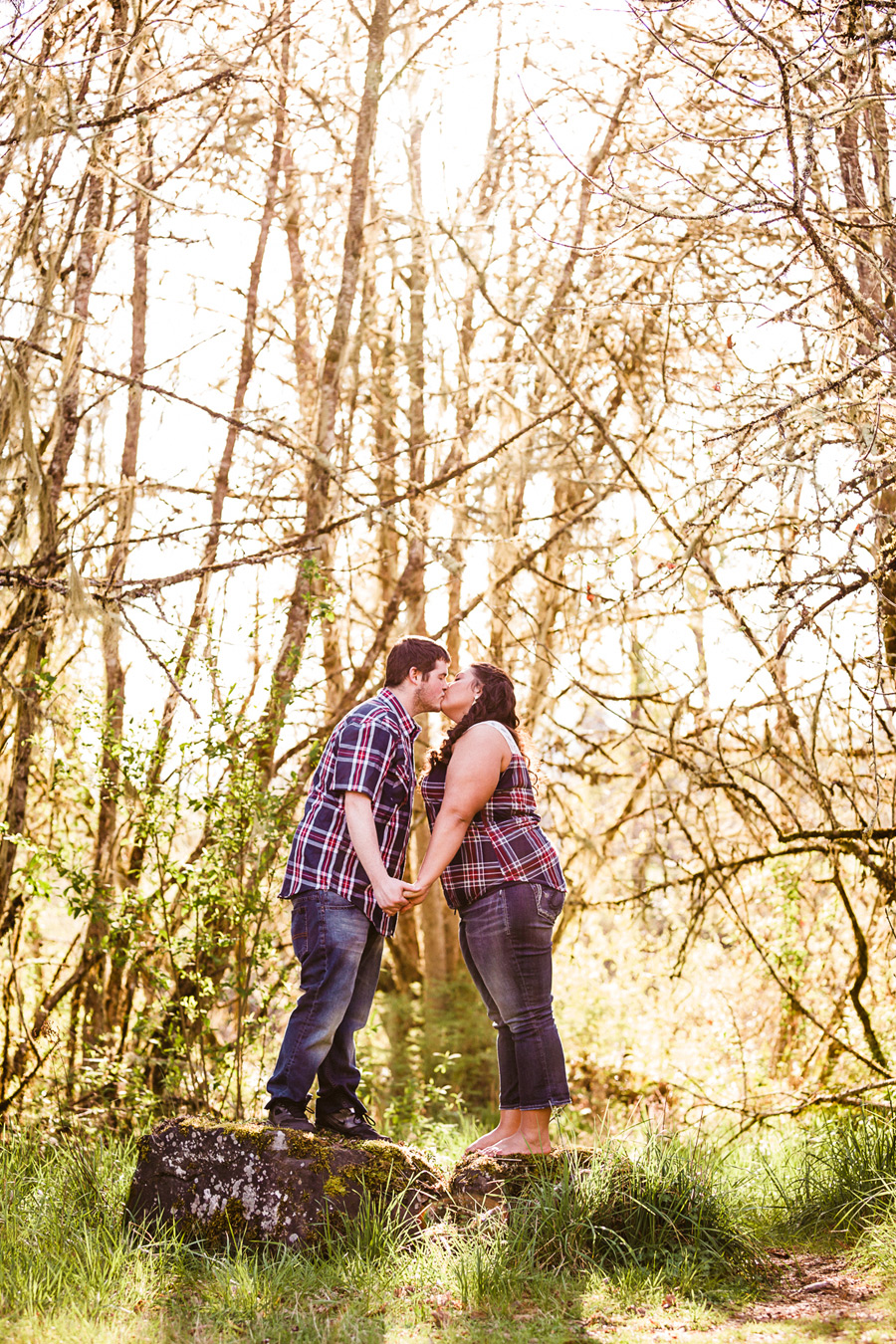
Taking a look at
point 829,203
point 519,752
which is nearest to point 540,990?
point 519,752

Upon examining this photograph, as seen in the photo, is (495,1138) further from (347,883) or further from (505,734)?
(505,734)

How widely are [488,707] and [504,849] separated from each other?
1.56 ft

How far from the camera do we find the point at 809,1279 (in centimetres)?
347

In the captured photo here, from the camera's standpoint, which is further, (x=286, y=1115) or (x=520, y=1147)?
(x=520, y=1147)

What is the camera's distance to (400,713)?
12.3 ft

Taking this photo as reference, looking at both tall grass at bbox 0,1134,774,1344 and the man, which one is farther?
the man

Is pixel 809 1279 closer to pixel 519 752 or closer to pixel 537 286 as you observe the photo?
pixel 519 752

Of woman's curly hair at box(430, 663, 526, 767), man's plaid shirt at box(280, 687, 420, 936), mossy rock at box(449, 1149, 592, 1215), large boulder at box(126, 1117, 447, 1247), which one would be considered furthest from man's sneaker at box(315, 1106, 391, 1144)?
woman's curly hair at box(430, 663, 526, 767)

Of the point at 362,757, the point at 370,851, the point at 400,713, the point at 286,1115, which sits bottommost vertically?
the point at 286,1115

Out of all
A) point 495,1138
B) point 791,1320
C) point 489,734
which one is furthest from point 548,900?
point 791,1320

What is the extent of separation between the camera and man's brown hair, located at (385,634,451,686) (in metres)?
3.80

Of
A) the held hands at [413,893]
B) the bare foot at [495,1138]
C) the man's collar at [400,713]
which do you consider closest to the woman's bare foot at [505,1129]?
the bare foot at [495,1138]

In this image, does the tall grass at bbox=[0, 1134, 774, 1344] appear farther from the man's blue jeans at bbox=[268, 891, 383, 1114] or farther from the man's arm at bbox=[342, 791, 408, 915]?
the man's arm at bbox=[342, 791, 408, 915]

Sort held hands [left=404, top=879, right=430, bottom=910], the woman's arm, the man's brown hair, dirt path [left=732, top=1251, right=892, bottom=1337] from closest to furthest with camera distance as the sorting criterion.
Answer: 1. dirt path [left=732, top=1251, right=892, bottom=1337]
2. held hands [left=404, top=879, right=430, bottom=910]
3. the woman's arm
4. the man's brown hair
